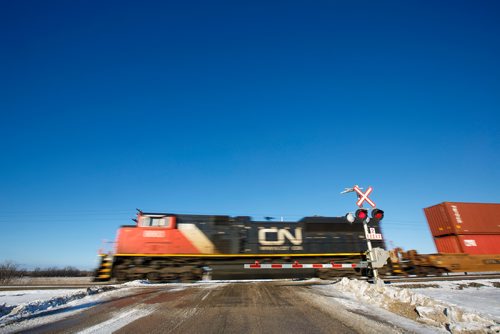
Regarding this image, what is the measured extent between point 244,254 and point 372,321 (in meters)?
10.7

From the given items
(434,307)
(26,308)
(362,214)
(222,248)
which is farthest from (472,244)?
(26,308)

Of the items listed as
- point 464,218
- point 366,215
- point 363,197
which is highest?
point 464,218

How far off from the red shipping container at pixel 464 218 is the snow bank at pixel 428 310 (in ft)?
57.8

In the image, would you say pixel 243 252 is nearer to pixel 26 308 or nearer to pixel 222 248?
pixel 222 248

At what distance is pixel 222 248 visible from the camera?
14.7m

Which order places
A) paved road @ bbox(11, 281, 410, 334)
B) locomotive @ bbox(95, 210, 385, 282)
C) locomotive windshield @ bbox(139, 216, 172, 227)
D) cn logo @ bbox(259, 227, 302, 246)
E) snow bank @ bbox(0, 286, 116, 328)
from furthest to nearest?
cn logo @ bbox(259, 227, 302, 246) → locomotive windshield @ bbox(139, 216, 172, 227) → locomotive @ bbox(95, 210, 385, 282) → snow bank @ bbox(0, 286, 116, 328) → paved road @ bbox(11, 281, 410, 334)

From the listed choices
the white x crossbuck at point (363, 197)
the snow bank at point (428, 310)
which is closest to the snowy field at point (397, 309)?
the snow bank at point (428, 310)

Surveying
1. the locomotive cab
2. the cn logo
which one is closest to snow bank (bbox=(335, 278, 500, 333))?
the cn logo

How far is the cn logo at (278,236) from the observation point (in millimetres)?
15148

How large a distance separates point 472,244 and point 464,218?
2.09 metres

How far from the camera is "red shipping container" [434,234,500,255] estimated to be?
18391 mm

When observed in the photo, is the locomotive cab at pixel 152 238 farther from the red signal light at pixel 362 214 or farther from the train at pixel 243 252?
the red signal light at pixel 362 214

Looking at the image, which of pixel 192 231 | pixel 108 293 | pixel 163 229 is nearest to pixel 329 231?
pixel 192 231

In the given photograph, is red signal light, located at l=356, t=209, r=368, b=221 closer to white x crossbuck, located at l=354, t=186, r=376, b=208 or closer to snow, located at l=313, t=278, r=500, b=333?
white x crossbuck, located at l=354, t=186, r=376, b=208
